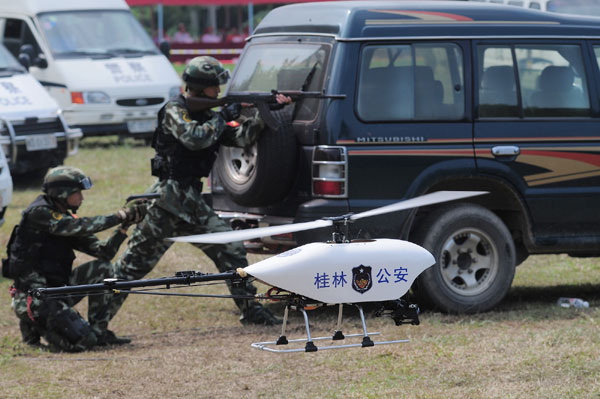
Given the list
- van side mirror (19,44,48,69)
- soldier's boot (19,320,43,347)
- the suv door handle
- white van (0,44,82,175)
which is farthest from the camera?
van side mirror (19,44,48,69)

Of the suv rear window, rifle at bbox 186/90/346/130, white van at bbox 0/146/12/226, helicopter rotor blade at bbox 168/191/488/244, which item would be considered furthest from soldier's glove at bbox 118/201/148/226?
white van at bbox 0/146/12/226

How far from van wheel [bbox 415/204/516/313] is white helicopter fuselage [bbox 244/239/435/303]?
265 centimetres

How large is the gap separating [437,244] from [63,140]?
24.1 feet

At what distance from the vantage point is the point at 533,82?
7.91 metres

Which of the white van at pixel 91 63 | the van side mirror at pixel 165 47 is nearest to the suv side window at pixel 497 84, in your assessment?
the white van at pixel 91 63

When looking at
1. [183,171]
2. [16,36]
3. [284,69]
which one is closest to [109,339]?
[183,171]

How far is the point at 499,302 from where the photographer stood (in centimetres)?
817

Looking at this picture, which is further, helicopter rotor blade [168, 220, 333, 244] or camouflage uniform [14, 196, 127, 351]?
camouflage uniform [14, 196, 127, 351]

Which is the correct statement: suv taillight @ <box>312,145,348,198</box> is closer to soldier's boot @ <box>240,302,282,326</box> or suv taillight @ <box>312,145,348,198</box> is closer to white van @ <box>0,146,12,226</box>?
soldier's boot @ <box>240,302,282,326</box>

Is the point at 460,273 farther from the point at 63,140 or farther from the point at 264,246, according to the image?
the point at 63,140

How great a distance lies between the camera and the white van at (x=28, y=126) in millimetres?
13133

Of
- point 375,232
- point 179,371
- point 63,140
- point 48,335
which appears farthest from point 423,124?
point 63,140

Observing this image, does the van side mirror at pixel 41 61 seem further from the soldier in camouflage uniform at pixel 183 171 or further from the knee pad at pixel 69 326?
the knee pad at pixel 69 326

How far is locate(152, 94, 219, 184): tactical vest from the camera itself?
741cm
